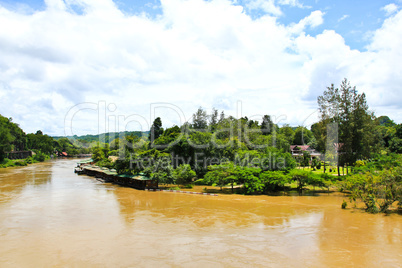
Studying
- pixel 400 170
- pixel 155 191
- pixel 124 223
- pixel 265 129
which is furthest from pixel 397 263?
pixel 265 129

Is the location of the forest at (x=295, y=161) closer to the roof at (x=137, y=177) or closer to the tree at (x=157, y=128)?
the roof at (x=137, y=177)

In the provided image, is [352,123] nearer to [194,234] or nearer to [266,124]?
[194,234]

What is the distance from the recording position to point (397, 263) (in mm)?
11266

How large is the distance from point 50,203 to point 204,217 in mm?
13971

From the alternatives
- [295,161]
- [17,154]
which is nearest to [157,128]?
[295,161]

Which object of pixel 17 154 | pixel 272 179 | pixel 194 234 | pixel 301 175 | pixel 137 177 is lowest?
pixel 194 234

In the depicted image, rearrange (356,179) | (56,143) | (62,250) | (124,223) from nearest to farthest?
(62,250) < (124,223) < (356,179) < (56,143)

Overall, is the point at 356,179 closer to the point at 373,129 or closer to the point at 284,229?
the point at 284,229

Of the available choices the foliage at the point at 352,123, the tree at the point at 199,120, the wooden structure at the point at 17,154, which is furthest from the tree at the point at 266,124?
the wooden structure at the point at 17,154

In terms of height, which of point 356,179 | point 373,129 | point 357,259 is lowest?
point 357,259

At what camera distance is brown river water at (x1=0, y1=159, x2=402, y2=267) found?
459 inches

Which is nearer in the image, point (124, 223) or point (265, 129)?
point (124, 223)

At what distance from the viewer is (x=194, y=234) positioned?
49.3 feet

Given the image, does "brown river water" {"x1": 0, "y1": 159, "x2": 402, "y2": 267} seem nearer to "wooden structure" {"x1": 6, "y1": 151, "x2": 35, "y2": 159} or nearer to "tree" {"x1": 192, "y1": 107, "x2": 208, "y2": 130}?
"tree" {"x1": 192, "y1": 107, "x2": 208, "y2": 130}
